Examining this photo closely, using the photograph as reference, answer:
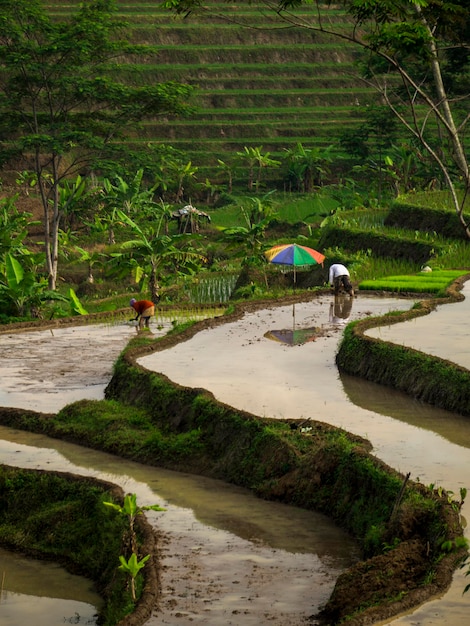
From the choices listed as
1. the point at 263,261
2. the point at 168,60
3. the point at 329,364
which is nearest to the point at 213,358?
the point at 329,364

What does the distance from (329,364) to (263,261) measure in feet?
37.8

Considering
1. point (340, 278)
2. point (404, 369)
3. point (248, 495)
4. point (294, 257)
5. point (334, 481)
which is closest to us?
point (334, 481)

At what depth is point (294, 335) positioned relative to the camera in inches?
620

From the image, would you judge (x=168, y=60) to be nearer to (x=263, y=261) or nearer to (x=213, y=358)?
(x=263, y=261)

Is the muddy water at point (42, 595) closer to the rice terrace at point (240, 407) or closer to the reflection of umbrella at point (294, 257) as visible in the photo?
the rice terrace at point (240, 407)

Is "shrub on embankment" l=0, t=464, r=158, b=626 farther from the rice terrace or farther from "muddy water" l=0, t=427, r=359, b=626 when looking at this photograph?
"muddy water" l=0, t=427, r=359, b=626

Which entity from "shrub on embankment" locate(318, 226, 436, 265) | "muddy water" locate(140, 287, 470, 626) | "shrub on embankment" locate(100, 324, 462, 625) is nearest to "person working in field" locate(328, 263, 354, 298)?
"muddy water" locate(140, 287, 470, 626)

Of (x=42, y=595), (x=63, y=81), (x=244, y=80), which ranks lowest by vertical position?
(x=42, y=595)

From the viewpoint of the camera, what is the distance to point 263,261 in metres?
25.2

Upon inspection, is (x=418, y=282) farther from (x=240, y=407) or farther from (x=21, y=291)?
(x=240, y=407)

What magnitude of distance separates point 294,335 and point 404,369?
3396mm

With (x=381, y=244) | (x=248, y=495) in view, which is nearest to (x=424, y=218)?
(x=381, y=244)

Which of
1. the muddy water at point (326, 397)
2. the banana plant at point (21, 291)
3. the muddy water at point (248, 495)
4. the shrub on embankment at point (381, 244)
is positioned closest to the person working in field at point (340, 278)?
the muddy water at point (326, 397)

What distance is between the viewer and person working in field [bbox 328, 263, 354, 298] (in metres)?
19.0
